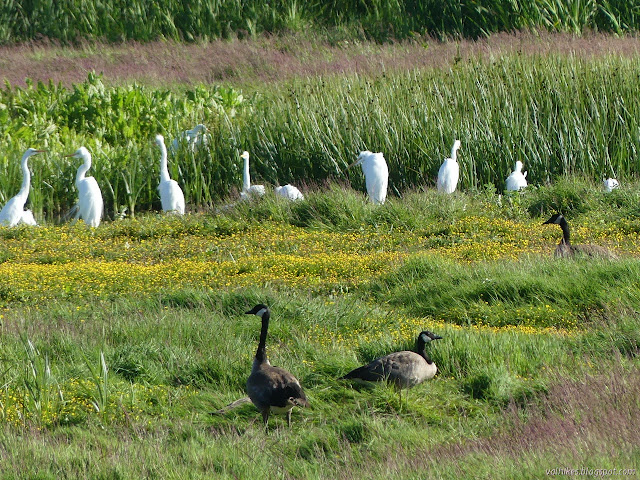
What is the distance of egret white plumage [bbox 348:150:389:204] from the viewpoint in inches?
528

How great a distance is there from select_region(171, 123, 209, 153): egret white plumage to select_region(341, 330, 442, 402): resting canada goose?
32.6ft

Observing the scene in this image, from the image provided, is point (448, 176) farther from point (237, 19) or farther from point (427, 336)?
point (237, 19)

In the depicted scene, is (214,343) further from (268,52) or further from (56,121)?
(268,52)

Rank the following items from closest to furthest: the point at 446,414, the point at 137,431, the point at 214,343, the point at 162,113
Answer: the point at 137,431 < the point at 446,414 < the point at 214,343 < the point at 162,113

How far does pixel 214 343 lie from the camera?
24.3 feet

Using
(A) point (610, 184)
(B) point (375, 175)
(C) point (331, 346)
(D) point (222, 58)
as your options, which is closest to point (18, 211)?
(B) point (375, 175)

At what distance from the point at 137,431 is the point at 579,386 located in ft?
8.54

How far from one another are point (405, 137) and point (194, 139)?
353 cm

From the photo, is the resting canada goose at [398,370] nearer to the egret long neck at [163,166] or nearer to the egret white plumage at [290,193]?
the egret white plumage at [290,193]

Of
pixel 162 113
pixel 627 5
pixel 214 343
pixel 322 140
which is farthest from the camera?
pixel 627 5

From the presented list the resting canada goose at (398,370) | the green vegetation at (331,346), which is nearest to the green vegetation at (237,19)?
the green vegetation at (331,346)

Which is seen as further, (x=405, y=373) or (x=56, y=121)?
(x=56, y=121)

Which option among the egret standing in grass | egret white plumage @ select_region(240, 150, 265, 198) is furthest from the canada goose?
egret white plumage @ select_region(240, 150, 265, 198)

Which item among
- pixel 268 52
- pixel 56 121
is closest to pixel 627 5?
pixel 268 52
